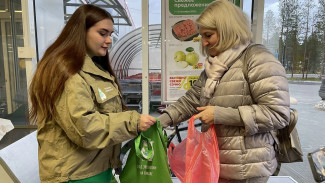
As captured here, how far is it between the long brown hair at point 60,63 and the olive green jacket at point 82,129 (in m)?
0.03

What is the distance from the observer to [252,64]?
40.6 inches

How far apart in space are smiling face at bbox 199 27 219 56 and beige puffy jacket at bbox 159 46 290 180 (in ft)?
0.51

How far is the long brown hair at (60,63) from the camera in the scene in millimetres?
971

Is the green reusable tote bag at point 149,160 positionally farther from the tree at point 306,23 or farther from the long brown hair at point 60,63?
the tree at point 306,23

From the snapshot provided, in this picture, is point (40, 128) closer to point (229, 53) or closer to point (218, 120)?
point (218, 120)

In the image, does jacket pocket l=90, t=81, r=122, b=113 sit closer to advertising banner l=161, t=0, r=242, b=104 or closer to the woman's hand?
the woman's hand

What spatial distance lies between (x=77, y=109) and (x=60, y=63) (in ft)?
0.76

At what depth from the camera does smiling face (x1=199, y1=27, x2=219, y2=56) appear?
3.78 ft

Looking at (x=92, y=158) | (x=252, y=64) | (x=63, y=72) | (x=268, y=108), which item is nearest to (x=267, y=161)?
(x=268, y=108)

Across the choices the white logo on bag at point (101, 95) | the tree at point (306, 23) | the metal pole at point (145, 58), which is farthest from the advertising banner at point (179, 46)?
the white logo on bag at point (101, 95)

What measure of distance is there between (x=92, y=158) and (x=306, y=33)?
104 inches

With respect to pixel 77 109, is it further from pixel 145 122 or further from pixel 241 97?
pixel 241 97

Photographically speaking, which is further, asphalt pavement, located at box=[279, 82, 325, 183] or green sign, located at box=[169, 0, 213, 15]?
asphalt pavement, located at box=[279, 82, 325, 183]

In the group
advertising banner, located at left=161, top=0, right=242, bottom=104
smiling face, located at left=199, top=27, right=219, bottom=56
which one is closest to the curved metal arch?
advertising banner, located at left=161, top=0, right=242, bottom=104
